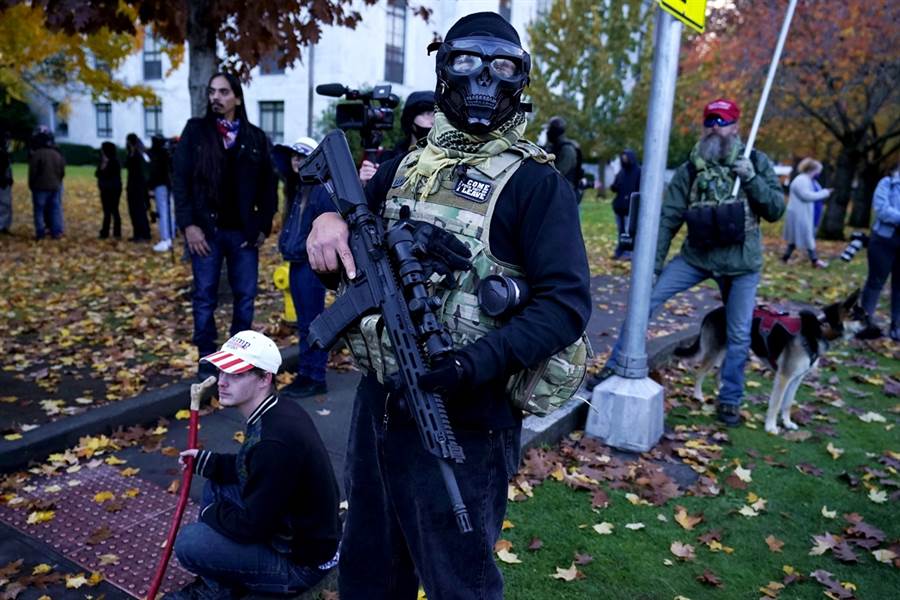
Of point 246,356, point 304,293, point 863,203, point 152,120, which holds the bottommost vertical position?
point 304,293

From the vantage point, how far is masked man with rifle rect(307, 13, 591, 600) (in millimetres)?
1927

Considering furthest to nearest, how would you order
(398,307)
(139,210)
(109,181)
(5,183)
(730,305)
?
(139,210) → (109,181) → (5,183) → (730,305) → (398,307)

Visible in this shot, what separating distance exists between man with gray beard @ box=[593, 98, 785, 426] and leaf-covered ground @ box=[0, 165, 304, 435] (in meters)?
3.77

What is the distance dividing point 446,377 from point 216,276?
4.34 meters

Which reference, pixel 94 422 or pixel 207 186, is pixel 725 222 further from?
pixel 94 422

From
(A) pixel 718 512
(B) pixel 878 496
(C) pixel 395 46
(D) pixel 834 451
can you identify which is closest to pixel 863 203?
(C) pixel 395 46

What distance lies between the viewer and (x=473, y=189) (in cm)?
206

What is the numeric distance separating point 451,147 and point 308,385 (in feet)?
12.7

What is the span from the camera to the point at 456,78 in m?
2.10

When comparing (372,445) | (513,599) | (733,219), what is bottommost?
(513,599)

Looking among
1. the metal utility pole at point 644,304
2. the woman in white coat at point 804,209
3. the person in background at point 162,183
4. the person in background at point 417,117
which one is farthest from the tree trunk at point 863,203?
the person in background at point 417,117

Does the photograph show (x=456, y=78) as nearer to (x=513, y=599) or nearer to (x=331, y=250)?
(x=331, y=250)

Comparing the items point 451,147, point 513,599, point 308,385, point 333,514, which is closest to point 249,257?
point 308,385

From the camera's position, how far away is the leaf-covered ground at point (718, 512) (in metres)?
3.63
